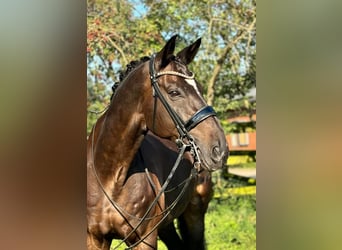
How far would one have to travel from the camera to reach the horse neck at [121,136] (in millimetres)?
1890

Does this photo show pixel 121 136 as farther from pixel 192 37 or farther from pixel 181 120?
pixel 192 37

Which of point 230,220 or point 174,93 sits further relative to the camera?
point 230,220

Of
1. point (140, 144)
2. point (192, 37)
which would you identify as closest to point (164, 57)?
point (140, 144)

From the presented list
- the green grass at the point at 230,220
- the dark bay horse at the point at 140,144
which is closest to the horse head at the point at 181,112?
the dark bay horse at the point at 140,144

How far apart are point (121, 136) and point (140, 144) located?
0.30 ft

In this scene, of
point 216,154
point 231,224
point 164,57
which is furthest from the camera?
point 231,224

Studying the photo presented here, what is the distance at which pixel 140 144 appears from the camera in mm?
1950

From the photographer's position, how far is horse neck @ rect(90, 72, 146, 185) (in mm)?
1890
